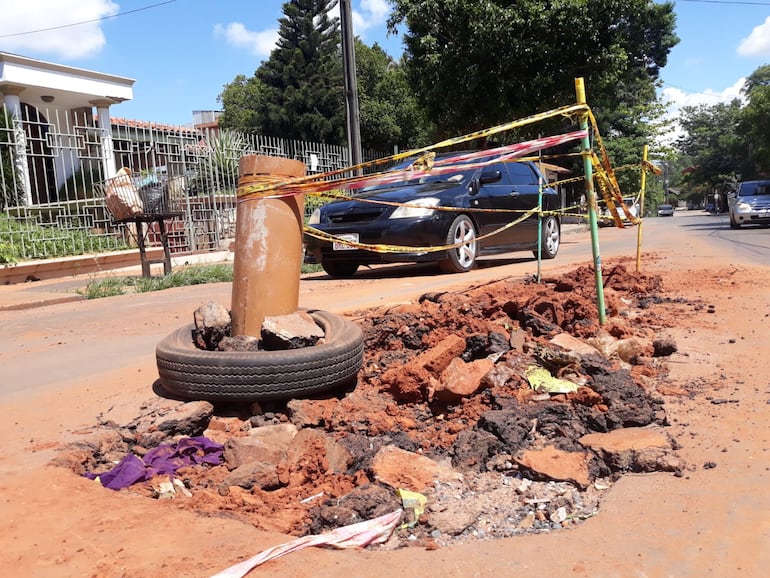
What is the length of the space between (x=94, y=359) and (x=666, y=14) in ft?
130

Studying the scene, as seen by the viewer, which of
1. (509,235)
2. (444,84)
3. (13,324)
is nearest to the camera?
(13,324)

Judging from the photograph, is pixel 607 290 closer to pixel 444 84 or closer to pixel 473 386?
pixel 473 386

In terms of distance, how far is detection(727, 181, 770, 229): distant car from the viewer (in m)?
20.5

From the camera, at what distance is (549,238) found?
10.7 metres

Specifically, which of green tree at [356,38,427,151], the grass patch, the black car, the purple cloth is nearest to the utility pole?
the grass patch

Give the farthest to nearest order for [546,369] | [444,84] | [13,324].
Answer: [444,84], [13,324], [546,369]

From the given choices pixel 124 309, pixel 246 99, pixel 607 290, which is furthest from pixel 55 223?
pixel 246 99

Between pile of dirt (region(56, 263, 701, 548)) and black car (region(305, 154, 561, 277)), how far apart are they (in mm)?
3775

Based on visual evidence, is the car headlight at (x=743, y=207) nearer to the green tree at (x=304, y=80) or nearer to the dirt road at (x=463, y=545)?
the dirt road at (x=463, y=545)

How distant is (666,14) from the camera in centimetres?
3647

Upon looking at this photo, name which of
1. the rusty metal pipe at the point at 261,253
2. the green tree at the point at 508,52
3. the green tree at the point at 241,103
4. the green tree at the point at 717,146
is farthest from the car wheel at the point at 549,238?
the green tree at the point at 717,146

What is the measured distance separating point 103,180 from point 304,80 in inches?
1164

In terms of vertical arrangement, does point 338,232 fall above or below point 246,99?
below

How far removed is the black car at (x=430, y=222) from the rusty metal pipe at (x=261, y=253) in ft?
12.4
